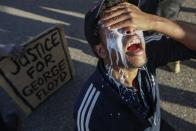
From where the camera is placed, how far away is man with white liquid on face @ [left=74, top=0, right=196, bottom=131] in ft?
6.11

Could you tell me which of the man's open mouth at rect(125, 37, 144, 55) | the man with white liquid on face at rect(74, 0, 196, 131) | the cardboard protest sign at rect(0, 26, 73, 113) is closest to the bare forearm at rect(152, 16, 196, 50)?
the man with white liquid on face at rect(74, 0, 196, 131)

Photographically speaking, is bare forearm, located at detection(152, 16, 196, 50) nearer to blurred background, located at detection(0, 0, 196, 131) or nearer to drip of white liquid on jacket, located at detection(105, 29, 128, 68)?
drip of white liquid on jacket, located at detection(105, 29, 128, 68)

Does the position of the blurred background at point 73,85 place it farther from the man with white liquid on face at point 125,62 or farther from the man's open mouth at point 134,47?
the man's open mouth at point 134,47

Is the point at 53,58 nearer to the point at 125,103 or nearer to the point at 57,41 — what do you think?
the point at 57,41

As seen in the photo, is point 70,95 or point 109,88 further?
point 70,95

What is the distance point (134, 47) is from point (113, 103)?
37 cm

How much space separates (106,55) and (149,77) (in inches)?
14.0

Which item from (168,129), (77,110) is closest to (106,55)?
(77,110)

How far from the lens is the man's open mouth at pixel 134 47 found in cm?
190

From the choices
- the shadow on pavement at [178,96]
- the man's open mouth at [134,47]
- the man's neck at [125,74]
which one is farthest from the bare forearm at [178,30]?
the shadow on pavement at [178,96]

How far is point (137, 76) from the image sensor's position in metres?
2.26

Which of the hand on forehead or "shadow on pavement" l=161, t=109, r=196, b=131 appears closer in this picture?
the hand on forehead

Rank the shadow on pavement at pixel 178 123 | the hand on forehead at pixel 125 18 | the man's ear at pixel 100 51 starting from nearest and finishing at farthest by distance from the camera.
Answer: the hand on forehead at pixel 125 18 < the man's ear at pixel 100 51 < the shadow on pavement at pixel 178 123

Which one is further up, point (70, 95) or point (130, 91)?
point (130, 91)
